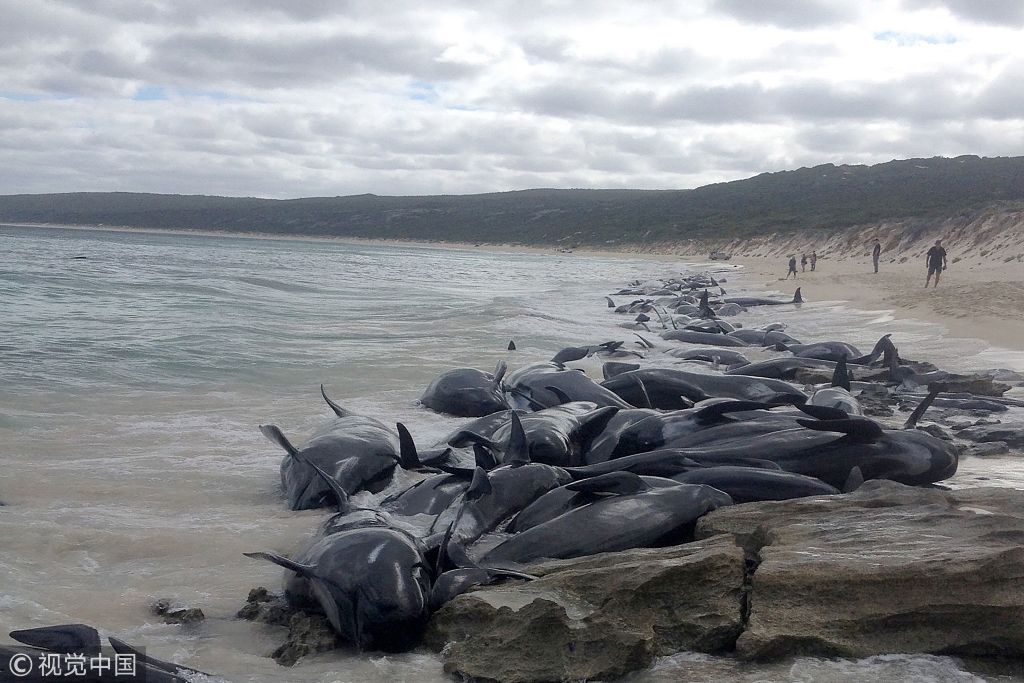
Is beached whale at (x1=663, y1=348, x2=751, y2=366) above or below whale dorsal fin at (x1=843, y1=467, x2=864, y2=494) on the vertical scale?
below

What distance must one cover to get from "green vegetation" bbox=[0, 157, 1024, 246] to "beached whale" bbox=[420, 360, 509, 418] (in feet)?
143

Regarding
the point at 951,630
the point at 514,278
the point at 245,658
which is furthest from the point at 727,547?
the point at 514,278

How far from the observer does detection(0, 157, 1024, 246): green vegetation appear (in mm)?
63594

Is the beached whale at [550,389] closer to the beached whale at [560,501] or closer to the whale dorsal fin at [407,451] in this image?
the whale dorsal fin at [407,451]

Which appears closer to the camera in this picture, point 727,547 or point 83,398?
point 727,547

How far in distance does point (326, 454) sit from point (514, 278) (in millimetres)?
32410

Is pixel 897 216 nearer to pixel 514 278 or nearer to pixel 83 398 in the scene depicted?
pixel 514 278

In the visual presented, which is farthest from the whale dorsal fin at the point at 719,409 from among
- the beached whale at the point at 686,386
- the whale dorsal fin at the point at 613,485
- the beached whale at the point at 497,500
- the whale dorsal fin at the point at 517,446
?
the beached whale at the point at 686,386

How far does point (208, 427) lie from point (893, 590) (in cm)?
589

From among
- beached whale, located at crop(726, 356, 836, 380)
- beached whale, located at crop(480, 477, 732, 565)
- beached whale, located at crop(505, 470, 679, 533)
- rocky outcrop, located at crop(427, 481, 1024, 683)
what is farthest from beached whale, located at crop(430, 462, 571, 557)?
beached whale, located at crop(726, 356, 836, 380)

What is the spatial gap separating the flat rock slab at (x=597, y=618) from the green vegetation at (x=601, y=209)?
155ft

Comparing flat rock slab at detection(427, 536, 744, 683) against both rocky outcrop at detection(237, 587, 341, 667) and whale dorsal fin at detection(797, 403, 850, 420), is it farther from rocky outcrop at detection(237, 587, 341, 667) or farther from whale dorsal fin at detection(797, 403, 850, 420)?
whale dorsal fin at detection(797, 403, 850, 420)

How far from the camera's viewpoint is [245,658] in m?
3.40

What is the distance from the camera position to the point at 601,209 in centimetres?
10438
